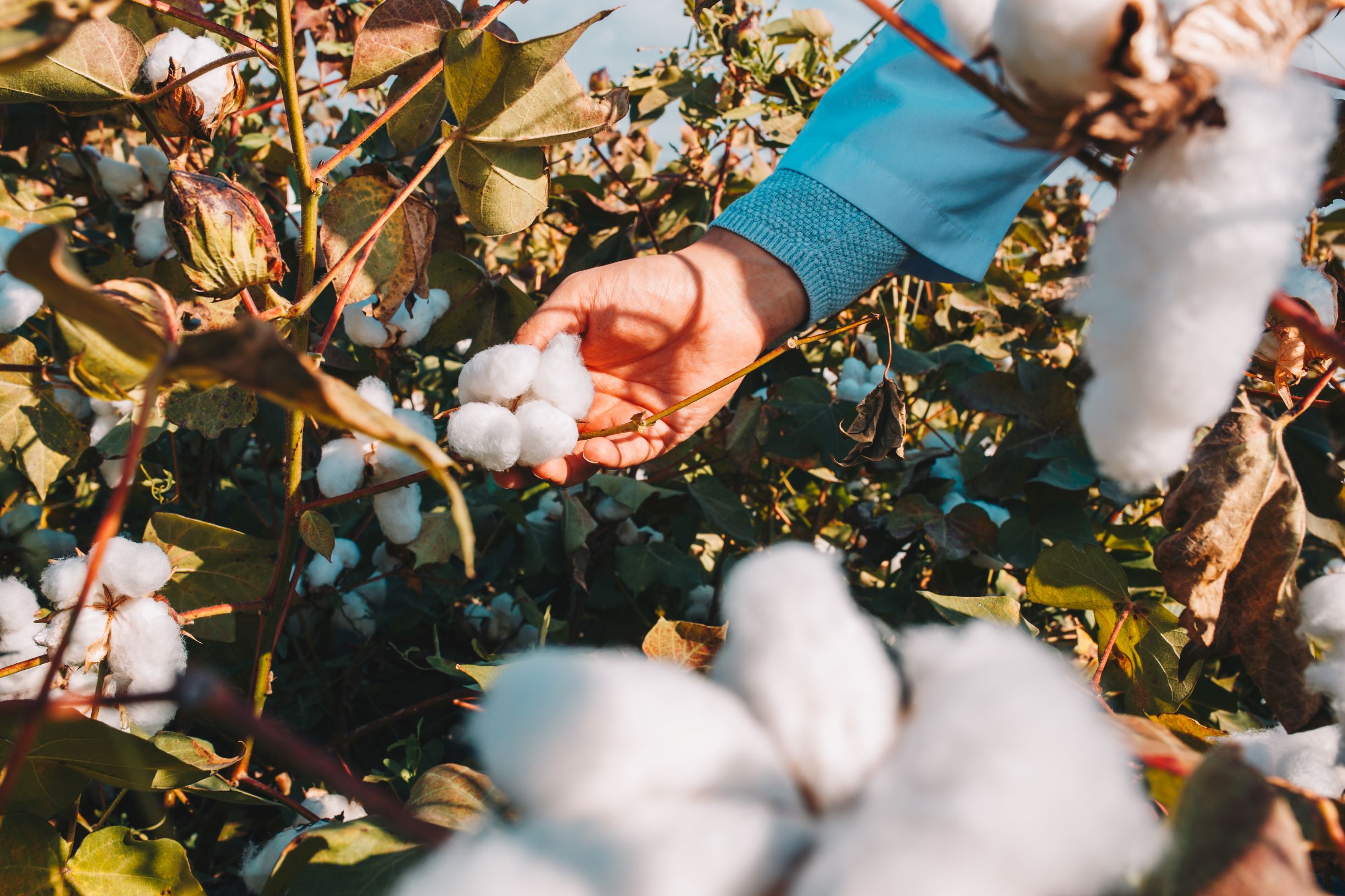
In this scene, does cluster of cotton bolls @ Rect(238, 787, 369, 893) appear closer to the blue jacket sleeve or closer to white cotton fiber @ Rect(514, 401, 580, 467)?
white cotton fiber @ Rect(514, 401, 580, 467)

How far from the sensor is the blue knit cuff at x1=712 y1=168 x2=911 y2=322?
1.34 meters

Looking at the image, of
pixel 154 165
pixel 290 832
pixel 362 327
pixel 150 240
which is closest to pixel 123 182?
pixel 154 165

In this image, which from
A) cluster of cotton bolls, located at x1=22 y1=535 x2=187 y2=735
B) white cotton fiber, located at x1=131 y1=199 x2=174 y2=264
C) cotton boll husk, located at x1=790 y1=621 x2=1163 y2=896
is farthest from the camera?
white cotton fiber, located at x1=131 y1=199 x2=174 y2=264

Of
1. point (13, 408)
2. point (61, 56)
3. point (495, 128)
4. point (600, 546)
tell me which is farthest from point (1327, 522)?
point (13, 408)

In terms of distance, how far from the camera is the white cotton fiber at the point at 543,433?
0.97m

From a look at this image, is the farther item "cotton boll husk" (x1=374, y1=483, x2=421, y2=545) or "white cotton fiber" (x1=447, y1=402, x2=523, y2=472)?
"cotton boll husk" (x1=374, y1=483, x2=421, y2=545)

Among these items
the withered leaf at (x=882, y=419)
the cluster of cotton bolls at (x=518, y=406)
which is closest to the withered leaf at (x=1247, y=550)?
the withered leaf at (x=882, y=419)

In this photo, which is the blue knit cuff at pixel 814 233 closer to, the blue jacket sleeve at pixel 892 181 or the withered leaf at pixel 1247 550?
the blue jacket sleeve at pixel 892 181

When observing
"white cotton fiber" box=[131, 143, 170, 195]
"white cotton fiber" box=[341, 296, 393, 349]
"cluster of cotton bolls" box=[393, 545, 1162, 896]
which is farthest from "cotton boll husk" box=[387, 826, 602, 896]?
"white cotton fiber" box=[131, 143, 170, 195]

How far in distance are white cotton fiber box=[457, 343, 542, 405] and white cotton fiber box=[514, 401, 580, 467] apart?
25 mm

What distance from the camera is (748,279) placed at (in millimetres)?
1360

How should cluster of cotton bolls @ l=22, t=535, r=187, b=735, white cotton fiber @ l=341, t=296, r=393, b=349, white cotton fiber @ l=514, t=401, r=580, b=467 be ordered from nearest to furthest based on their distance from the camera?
cluster of cotton bolls @ l=22, t=535, r=187, b=735
white cotton fiber @ l=514, t=401, r=580, b=467
white cotton fiber @ l=341, t=296, r=393, b=349

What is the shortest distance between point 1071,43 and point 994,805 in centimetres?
29

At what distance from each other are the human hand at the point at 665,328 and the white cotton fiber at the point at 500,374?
17 centimetres
